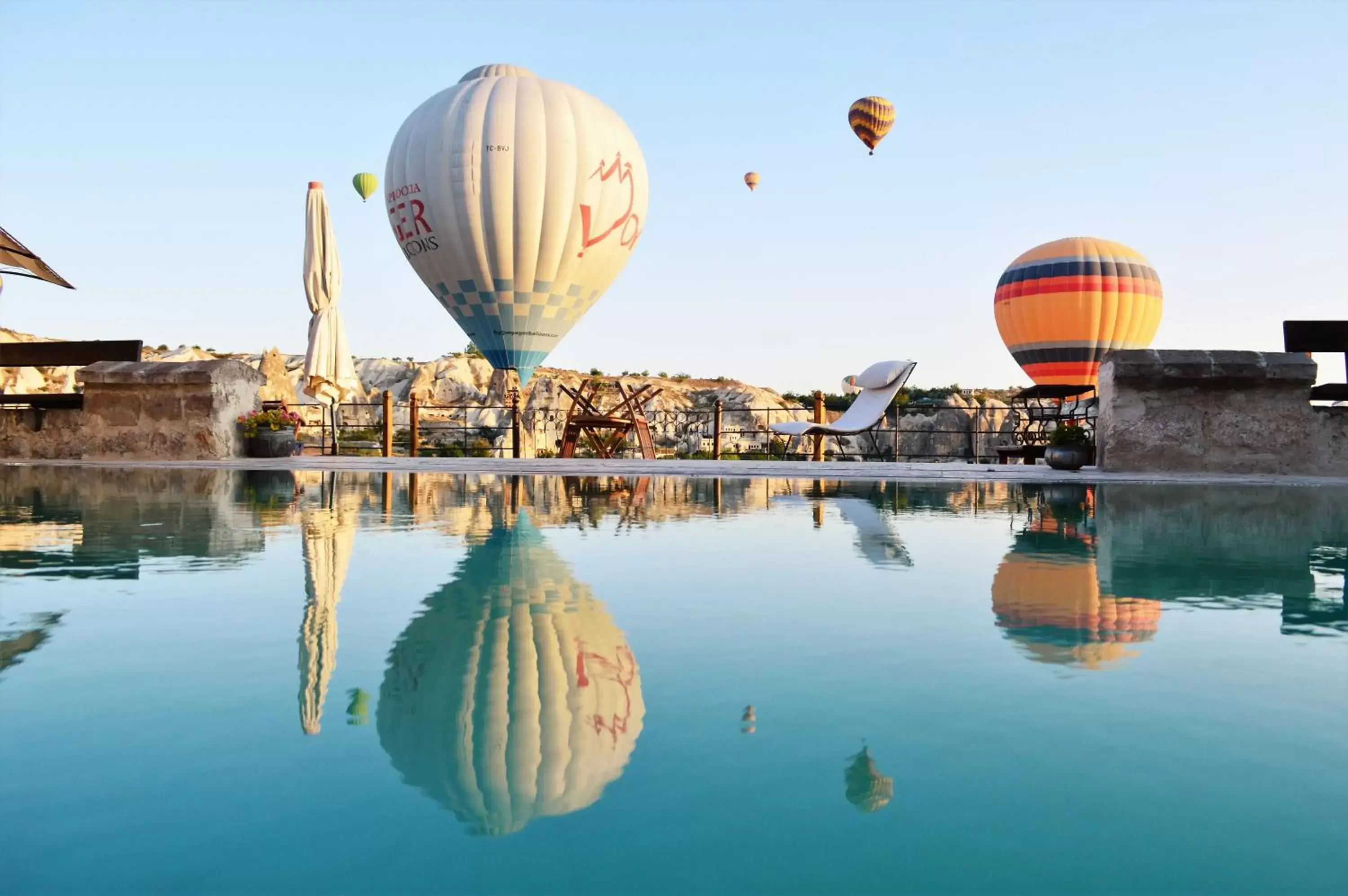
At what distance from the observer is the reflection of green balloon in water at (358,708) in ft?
6.70

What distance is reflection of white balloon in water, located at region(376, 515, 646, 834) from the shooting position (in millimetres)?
1749

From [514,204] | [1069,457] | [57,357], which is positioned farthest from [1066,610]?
[514,204]

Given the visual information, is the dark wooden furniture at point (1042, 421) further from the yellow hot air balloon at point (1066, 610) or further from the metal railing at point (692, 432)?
the yellow hot air balloon at point (1066, 610)

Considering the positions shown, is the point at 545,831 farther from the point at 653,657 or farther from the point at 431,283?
the point at 431,283

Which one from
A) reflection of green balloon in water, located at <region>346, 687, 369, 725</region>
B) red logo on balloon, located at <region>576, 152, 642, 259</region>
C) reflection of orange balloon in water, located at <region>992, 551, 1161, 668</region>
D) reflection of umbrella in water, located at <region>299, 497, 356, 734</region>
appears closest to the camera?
reflection of green balloon in water, located at <region>346, 687, 369, 725</region>

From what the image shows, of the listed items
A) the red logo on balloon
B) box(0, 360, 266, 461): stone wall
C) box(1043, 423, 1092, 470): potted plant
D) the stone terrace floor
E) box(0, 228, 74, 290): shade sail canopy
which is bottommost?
the stone terrace floor

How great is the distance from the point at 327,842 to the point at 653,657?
47.4 inches

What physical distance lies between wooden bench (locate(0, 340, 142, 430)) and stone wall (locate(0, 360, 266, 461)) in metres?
0.14

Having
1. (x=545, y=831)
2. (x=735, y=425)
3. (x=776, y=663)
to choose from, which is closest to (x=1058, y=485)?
(x=776, y=663)

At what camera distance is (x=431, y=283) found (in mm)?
20031

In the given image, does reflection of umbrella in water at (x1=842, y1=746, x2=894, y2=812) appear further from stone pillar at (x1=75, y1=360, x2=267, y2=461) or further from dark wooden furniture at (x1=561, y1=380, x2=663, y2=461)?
dark wooden furniture at (x1=561, y1=380, x2=663, y2=461)

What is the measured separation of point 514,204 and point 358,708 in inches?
681

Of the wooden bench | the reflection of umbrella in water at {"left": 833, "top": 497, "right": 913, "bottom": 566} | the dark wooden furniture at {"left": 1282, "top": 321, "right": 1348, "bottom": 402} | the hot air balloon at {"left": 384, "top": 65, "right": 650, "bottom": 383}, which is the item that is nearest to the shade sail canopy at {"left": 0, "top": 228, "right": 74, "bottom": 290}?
the wooden bench

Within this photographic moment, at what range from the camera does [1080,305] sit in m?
26.9
